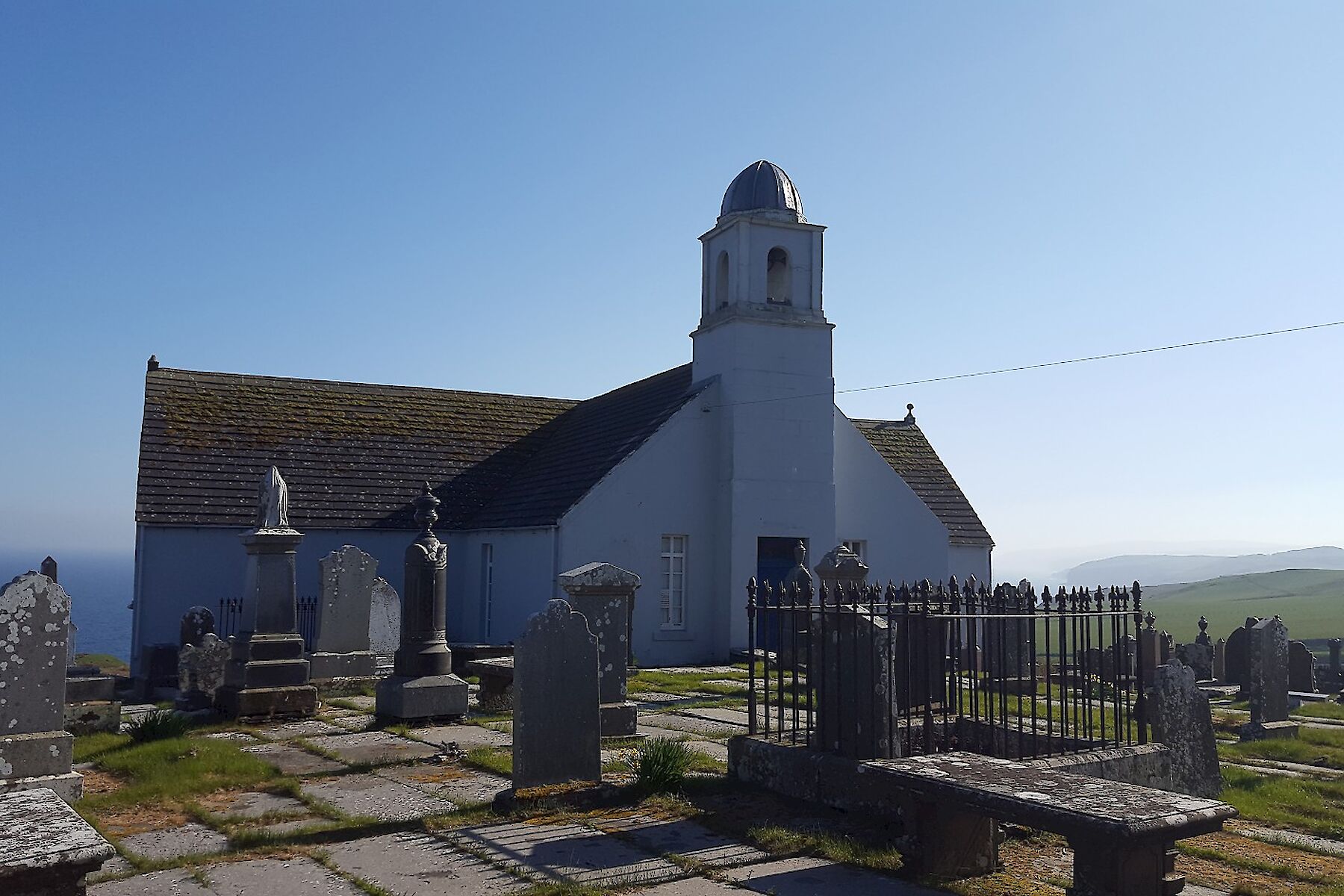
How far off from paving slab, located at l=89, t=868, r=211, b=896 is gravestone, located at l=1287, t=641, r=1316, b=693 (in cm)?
1935

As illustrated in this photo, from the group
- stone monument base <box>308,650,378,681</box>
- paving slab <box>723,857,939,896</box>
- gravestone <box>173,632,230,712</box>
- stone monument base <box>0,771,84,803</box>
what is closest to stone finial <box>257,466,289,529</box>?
gravestone <box>173,632,230,712</box>

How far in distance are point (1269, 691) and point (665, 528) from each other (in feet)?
41.5

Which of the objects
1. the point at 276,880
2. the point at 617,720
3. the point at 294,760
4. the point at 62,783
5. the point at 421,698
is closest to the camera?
the point at 276,880

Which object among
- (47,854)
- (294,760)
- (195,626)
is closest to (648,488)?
(195,626)

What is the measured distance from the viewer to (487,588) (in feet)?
82.9

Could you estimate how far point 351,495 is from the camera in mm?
25219

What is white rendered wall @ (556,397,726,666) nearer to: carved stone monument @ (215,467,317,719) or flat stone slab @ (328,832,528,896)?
carved stone monument @ (215,467,317,719)

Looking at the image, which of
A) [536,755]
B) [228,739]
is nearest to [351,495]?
[228,739]

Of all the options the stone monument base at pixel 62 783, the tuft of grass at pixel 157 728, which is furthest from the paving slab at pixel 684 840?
the tuft of grass at pixel 157 728

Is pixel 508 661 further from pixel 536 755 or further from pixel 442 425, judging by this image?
pixel 442 425

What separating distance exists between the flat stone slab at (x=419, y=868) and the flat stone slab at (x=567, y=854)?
0.58 ft

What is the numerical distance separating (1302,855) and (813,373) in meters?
17.5

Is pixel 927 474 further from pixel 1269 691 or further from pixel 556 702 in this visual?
pixel 556 702

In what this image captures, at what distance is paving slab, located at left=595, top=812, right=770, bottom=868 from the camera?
731 cm
